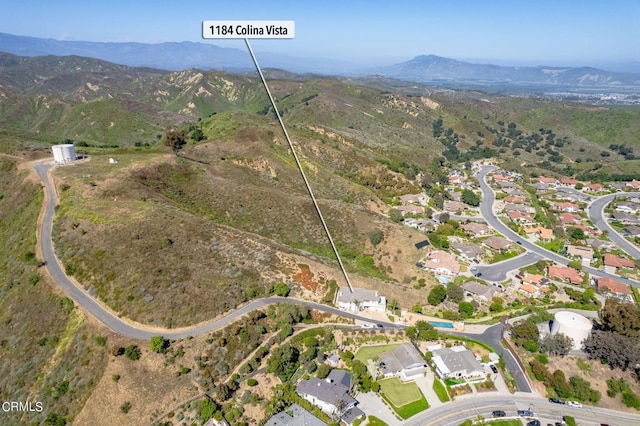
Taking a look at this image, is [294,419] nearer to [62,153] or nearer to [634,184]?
[62,153]

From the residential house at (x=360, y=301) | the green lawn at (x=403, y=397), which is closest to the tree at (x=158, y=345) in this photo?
the residential house at (x=360, y=301)

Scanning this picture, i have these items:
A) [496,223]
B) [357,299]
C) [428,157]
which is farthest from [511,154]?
[357,299]

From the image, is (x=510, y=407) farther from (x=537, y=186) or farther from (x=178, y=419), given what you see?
(x=537, y=186)

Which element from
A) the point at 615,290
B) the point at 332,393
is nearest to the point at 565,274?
the point at 615,290

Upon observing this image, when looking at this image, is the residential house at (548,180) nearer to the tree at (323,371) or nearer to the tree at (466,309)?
the tree at (466,309)

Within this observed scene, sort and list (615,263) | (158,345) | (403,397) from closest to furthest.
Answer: (158,345), (403,397), (615,263)
